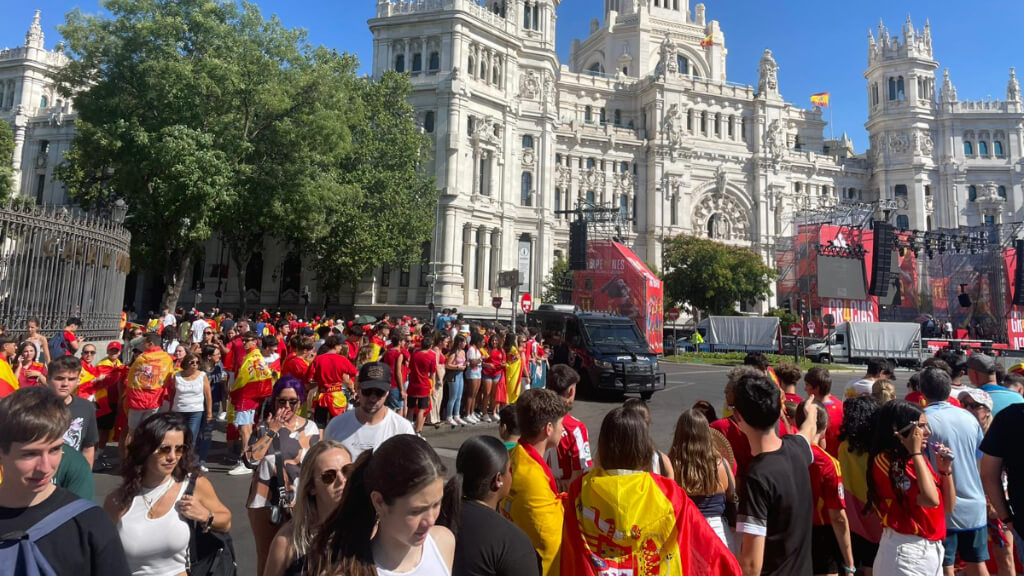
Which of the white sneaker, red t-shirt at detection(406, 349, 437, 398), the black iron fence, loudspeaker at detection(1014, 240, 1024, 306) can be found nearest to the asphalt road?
the white sneaker

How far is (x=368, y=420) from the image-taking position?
15.8ft

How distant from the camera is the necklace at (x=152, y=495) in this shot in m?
3.01

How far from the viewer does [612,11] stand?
220 feet

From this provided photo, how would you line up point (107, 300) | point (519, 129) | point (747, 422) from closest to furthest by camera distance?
point (747, 422) < point (107, 300) < point (519, 129)

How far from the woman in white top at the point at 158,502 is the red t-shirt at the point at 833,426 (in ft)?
17.3

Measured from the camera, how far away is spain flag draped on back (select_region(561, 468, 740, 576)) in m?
2.61

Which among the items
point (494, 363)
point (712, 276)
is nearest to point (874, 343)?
point (712, 276)

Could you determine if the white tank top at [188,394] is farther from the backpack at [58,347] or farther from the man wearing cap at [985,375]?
the man wearing cap at [985,375]

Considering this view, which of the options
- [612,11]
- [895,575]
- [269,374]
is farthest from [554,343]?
[612,11]

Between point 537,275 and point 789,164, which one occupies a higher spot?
point 789,164

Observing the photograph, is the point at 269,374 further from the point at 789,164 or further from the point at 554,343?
the point at 789,164

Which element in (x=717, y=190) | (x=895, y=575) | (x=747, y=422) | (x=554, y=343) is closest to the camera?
(x=747, y=422)

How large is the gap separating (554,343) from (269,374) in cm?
980

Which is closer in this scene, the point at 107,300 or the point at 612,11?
the point at 107,300
